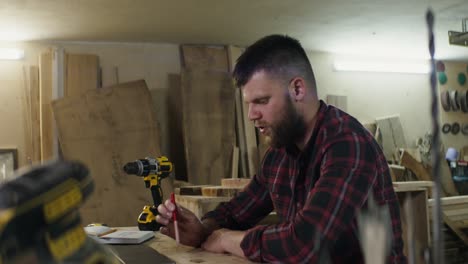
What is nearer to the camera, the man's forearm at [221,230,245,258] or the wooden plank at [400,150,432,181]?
the man's forearm at [221,230,245,258]

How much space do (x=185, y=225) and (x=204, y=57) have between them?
357 centimetres

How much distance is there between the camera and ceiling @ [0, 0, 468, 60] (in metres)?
3.61

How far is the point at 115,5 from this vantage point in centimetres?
355

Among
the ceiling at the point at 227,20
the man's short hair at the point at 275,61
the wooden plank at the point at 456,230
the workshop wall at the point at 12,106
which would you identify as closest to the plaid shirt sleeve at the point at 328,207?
the man's short hair at the point at 275,61

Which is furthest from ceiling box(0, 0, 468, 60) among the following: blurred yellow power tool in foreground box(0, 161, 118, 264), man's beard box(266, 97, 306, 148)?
blurred yellow power tool in foreground box(0, 161, 118, 264)

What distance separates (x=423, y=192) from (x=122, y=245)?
2.07 meters

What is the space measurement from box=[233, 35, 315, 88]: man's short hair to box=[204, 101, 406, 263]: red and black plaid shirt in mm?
139

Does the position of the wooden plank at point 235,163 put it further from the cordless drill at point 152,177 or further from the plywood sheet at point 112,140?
the cordless drill at point 152,177

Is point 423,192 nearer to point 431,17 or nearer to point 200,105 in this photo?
point 200,105

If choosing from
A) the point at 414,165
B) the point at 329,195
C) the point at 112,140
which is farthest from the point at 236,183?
the point at 414,165

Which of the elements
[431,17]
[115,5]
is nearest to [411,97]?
[115,5]

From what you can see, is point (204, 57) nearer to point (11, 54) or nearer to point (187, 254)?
point (11, 54)

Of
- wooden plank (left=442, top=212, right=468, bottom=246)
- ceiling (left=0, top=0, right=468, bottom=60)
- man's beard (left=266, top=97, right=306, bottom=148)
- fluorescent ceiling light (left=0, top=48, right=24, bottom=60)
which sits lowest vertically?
wooden plank (left=442, top=212, right=468, bottom=246)

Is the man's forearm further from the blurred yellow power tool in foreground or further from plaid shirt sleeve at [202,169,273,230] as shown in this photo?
the blurred yellow power tool in foreground
